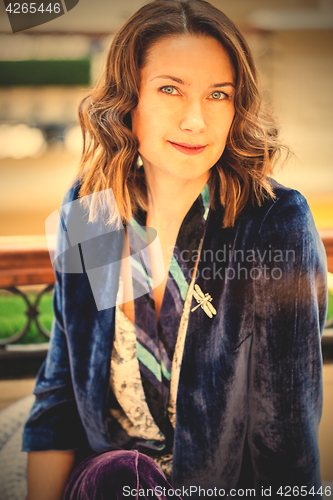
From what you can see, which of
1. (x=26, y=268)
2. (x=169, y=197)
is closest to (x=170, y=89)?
(x=169, y=197)

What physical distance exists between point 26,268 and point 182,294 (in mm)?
560

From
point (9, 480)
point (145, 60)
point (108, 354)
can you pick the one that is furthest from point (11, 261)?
point (145, 60)

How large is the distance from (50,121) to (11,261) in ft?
1.46

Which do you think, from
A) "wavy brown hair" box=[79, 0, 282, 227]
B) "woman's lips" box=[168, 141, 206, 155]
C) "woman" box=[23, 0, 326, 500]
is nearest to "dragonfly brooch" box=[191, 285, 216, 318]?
"woman" box=[23, 0, 326, 500]

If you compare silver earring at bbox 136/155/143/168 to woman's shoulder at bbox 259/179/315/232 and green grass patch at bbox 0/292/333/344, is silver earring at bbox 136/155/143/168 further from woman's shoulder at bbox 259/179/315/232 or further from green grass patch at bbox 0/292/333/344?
green grass patch at bbox 0/292/333/344

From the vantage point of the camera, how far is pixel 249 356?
70 centimetres

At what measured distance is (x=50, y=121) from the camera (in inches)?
28.8

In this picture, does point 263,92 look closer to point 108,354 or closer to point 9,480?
point 108,354

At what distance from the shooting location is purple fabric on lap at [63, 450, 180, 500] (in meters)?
0.61

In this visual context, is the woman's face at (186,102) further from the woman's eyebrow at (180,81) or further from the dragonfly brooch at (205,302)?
the dragonfly brooch at (205,302)

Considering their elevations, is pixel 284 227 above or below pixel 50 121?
below

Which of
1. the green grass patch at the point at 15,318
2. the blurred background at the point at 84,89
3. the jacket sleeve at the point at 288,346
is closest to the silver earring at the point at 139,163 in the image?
the blurred background at the point at 84,89

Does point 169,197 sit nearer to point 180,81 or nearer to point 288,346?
point 180,81

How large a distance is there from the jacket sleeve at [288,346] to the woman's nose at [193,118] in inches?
8.6
